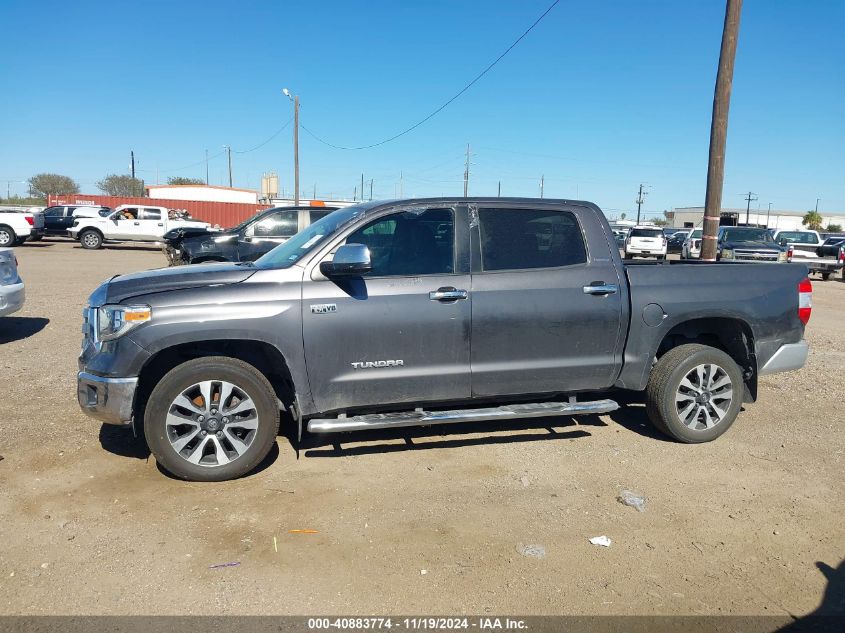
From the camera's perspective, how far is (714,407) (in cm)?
525

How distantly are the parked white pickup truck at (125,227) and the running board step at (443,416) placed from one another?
25.4m

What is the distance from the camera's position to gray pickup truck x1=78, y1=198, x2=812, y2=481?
4273 mm

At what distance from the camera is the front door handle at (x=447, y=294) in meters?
4.60

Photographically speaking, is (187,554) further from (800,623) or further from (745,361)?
(745,361)

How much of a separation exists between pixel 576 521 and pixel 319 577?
1580mm

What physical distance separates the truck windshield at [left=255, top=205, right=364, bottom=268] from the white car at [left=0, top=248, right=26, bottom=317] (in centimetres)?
519

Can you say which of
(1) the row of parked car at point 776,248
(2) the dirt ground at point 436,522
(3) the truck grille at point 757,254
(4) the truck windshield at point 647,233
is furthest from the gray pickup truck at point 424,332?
(4) the truck windshield at point 647,233

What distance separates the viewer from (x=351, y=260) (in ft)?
13.9

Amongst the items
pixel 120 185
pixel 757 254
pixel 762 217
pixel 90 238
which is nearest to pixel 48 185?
pixel 120 185

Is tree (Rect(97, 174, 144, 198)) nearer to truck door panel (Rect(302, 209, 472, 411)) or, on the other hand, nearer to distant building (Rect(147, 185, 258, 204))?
distant building (Rect(147, 185, 258, 204))

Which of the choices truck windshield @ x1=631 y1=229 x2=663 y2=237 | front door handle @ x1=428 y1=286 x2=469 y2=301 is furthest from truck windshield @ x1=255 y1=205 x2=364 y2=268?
truck windshield @ x1=631 y1=229 x2=663 y2=237

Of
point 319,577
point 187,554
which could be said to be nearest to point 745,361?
point 319,577

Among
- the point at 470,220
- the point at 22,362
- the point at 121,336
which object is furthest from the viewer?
A: the point at 22,362

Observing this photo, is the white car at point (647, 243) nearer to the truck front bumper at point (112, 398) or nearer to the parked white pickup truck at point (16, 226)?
the parked white pickup truck at point (16, 226)
